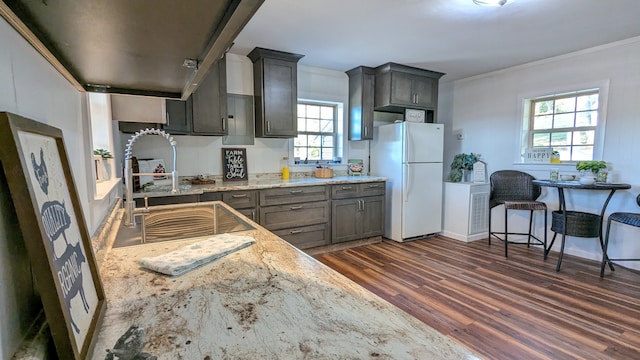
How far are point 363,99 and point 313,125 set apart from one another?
779 mm

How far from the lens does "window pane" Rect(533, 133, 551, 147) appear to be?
157 inches

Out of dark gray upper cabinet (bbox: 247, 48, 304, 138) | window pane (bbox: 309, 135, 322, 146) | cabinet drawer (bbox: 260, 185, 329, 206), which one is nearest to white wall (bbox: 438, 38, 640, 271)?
window pane (bbox: 309, 135, 322, 146)

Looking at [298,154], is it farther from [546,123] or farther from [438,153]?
[546,123]

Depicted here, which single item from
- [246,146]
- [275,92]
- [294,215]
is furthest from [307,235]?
[275,92]

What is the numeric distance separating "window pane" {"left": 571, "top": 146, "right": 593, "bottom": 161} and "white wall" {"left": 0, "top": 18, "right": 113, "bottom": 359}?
477cm

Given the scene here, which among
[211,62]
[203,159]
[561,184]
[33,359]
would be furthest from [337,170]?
[33,359]

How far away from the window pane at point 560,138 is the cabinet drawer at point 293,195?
9.77 feet

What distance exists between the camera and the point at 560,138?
3.85 metres

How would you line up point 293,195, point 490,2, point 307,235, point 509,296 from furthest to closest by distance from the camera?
point 307,235 → point 293,195 → point 509,296 → point 490,2

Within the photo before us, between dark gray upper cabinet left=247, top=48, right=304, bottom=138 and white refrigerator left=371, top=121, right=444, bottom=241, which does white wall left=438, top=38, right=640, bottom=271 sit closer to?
white refrigerator left=371, top=121, right=444, bottom=241

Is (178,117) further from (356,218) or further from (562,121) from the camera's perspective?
(562,121)

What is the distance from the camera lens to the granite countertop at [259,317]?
0.57 m

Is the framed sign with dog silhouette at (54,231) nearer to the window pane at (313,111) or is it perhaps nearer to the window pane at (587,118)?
the window pane at (313,111)

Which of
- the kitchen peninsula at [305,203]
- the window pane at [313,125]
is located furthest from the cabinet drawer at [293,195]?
the window pane at [313,125]
